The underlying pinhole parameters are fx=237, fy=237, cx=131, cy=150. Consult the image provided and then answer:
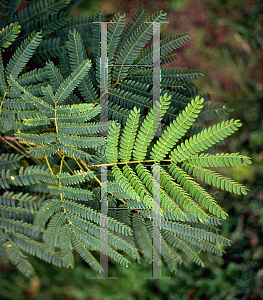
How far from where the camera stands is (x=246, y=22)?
278 cm

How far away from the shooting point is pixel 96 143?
1298mm

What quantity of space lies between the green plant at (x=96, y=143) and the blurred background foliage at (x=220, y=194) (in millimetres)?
1154

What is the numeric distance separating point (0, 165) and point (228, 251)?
2.48 m

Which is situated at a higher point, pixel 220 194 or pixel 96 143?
pixel 96 143

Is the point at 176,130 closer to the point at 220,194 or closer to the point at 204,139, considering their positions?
the point at 204,139

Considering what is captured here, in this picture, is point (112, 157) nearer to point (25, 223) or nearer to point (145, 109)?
point (145, 109)

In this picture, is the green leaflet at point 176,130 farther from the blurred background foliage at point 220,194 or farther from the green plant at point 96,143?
the blurred background foliage at point 220,194

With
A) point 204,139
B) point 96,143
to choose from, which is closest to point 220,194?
point 204,139

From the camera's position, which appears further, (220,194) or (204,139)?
(220,194)

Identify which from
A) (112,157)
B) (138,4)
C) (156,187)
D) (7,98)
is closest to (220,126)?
(156,187)

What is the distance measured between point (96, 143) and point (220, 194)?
1919 mm

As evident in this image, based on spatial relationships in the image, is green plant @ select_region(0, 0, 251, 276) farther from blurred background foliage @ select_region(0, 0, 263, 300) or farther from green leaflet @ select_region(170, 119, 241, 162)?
blurred background foliage @ select_region(0, 0, 263, 300)

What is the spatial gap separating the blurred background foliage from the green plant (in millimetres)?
1154

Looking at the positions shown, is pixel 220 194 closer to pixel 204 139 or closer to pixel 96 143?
pixel 204 139
